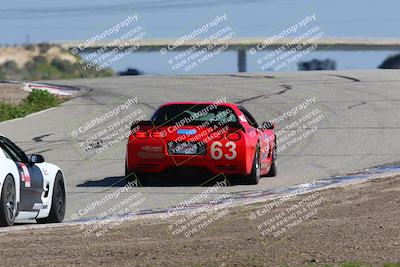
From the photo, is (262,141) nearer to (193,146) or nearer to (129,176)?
(193,146)

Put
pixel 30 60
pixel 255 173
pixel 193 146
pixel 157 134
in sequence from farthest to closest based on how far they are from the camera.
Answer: pixel 30 60 < pixel 255 173 < pixel 157 134 < pixel 193 146

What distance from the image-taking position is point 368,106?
30.8 metres

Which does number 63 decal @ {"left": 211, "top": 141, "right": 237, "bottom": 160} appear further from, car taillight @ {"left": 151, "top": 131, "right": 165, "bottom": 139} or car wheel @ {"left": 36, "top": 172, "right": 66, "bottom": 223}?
car wheel @ {"left": 36, "top": 172, "right": 66, "bottom": 223}

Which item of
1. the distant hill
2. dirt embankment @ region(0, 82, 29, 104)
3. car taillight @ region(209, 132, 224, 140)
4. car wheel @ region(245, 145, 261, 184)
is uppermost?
Answer: car taillight @ region(209, 132, 224, 140)

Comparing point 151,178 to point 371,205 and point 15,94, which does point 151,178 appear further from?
point 15,94

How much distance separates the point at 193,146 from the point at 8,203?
567 centimetres

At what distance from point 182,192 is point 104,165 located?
452 cm

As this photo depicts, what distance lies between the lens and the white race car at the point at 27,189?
12133 mm

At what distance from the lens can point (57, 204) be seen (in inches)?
546

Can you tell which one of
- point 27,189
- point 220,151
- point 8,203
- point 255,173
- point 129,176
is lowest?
point 255,173

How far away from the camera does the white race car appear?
12133 millimetres

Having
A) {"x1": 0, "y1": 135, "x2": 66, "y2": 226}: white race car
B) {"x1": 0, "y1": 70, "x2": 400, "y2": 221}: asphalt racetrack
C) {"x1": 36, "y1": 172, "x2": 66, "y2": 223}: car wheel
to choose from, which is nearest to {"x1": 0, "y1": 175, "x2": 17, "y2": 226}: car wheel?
{"x1": 0, "y1": 135, "x2": 66, "y2": 226}: white race car

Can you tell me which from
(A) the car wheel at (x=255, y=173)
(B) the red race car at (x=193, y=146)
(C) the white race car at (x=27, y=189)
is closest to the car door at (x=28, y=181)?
(C) the white race car at (x=27, y=189)

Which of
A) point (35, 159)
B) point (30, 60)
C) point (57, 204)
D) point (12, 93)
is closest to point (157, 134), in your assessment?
point (57, 204)
